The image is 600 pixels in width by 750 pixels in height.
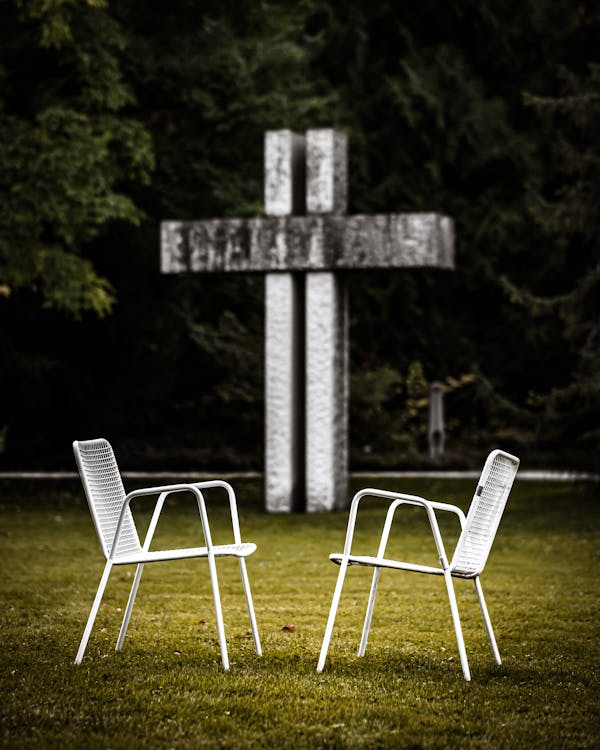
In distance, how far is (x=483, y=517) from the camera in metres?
6.13

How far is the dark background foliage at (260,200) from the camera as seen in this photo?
19.8 metres

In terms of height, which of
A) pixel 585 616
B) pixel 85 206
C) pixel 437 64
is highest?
pixel 437 64

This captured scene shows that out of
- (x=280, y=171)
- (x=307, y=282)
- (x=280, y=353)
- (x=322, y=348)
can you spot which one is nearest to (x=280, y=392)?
(x=280, y=353)

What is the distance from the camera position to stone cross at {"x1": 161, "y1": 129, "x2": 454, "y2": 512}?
1384 cm

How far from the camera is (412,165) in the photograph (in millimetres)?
23906

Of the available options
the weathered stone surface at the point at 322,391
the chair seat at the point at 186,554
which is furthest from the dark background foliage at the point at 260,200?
the chair seat at the point at 186,554

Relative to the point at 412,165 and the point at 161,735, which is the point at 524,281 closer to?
the point at 412,165

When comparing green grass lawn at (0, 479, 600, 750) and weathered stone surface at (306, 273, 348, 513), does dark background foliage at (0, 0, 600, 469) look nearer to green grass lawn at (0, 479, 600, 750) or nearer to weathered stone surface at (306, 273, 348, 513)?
weathered stone surface at (306, 273, 348, 513)

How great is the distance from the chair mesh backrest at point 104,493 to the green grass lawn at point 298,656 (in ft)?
1.91

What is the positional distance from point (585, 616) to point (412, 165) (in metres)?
16.8

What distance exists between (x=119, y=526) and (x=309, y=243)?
8030mm

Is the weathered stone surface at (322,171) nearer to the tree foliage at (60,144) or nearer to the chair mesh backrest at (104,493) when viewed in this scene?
the tree foliage at (60,144)

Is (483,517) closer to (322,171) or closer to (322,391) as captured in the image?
(322,391)

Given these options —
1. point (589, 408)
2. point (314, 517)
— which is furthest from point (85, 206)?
point (589, 408)
